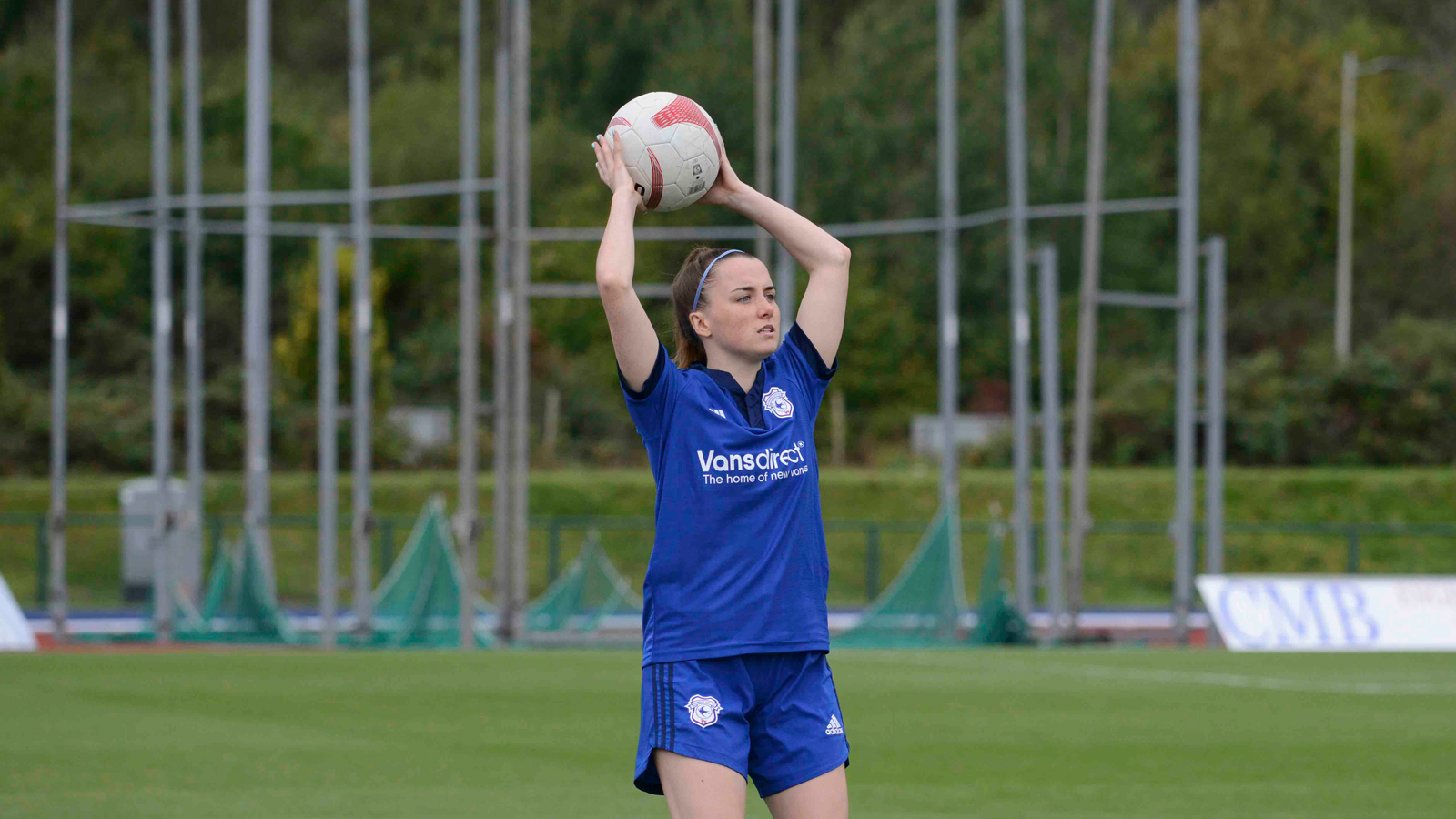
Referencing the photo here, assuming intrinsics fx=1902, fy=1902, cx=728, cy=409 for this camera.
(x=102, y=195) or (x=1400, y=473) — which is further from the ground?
(x=102, y=195)

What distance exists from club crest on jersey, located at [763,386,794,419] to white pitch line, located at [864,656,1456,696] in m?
9.91

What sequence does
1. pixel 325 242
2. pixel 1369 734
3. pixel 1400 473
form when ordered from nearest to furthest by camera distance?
pixel 1369 734
pixel 325 242
pixel 1400 473

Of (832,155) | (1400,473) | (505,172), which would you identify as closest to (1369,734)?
(505,172)

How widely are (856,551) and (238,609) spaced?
13.7 m

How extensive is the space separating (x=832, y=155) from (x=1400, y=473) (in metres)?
15.4

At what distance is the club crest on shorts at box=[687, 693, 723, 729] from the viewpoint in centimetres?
445

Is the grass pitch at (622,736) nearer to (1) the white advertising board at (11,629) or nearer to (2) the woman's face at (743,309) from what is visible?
(1) the white advertising board at (11,629)

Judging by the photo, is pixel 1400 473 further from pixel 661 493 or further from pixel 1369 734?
pixel 661 493

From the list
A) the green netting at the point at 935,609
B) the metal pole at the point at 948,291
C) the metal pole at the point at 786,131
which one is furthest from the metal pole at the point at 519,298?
the metal pole at the point at 948,291

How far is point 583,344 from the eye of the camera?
4000 centimetres

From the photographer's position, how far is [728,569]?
451cm

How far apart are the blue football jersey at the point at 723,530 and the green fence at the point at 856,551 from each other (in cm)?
2286

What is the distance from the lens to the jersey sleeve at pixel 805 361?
16.0 ft

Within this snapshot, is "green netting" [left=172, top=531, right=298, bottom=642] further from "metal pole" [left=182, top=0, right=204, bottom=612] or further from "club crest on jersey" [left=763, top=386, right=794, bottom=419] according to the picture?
"club crest on jersey" [left=763, top=386, right=794, bottom=419]
